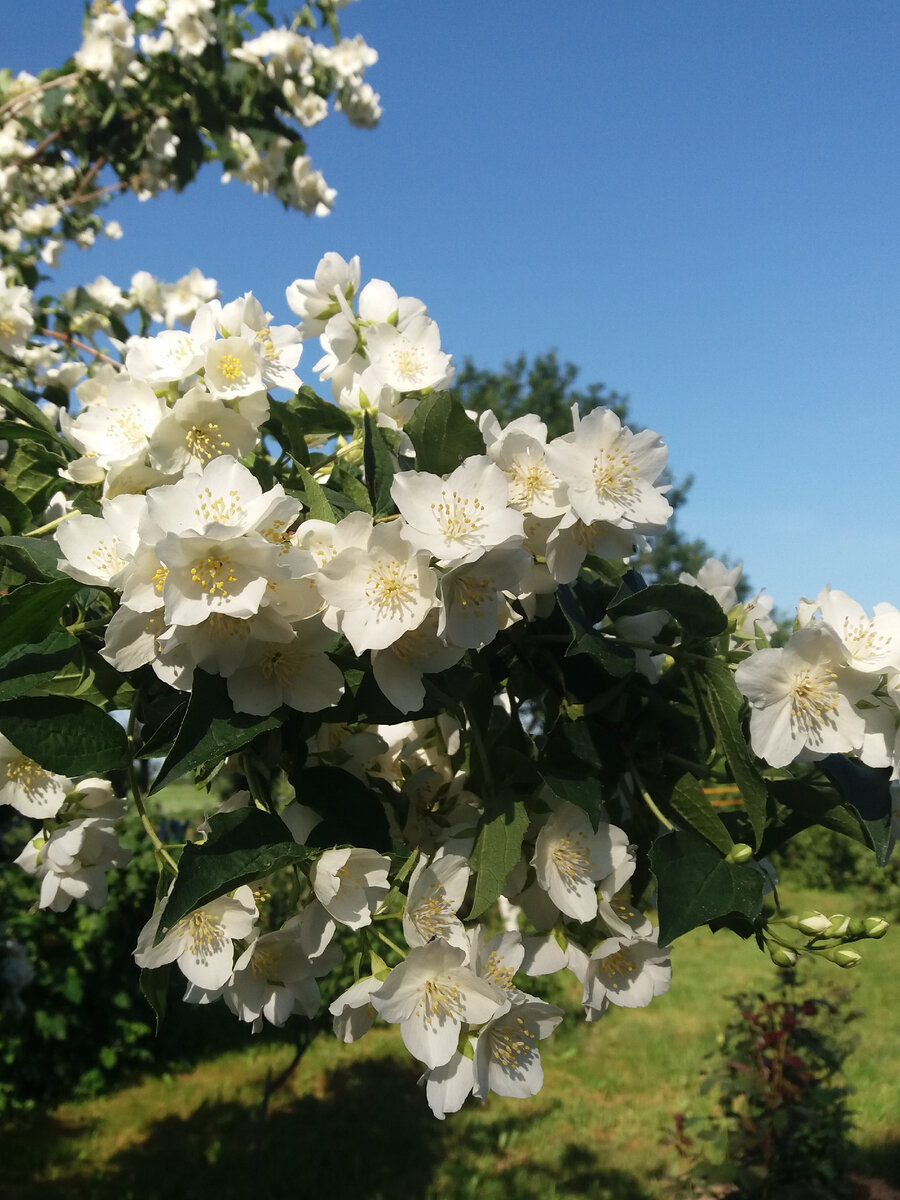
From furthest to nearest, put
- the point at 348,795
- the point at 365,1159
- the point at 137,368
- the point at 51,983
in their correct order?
the point at 51,983 → the point at 365,1159 → the point at 137,368 → the point at 348,795

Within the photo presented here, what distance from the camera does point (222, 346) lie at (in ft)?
3.76

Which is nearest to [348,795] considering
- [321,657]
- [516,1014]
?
[321,657]

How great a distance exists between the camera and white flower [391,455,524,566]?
0.93 metres

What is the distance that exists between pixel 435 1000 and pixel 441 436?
61 cm

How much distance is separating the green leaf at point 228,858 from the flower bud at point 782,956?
51cm

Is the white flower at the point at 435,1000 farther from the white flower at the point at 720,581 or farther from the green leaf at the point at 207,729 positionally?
the white flower at the point at 720,581

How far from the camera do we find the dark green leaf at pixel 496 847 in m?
1.01

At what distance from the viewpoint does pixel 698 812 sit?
1121mm

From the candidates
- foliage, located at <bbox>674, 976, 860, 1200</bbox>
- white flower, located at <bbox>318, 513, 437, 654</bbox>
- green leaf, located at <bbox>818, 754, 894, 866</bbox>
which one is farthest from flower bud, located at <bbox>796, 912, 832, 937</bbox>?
foliage, located at <bbox>674, 976, 860, 1200</bbox>

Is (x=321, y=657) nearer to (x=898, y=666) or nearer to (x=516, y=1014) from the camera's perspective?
(x=516, y=1014)

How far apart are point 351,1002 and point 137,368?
777mm

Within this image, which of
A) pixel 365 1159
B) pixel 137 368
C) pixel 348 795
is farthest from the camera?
pixel 365 1159

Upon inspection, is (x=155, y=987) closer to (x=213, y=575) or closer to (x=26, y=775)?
(x=26, y=775)

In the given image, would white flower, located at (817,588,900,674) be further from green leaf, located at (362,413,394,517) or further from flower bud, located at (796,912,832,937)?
green leaf, located at (362,413,394,517)
